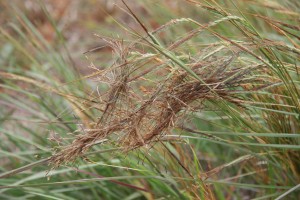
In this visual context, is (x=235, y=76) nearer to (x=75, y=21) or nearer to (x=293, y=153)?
(x=293, y=153)

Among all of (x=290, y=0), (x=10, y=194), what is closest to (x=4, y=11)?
(x=10, y=194)

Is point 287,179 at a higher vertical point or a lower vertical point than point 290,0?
lower

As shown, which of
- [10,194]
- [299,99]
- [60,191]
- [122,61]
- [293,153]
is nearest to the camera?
[122,61]

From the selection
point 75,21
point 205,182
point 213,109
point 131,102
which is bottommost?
point 205,182

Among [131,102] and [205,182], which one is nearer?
[131,102]

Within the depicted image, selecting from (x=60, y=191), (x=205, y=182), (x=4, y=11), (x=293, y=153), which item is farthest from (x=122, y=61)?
(x=4, y=11)

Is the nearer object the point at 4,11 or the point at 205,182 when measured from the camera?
the point at 205,182

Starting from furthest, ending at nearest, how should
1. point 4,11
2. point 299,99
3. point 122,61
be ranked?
point 4,11 → point 299,99 → point 122,61

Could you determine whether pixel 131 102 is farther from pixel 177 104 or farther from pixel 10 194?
pixel 10 194

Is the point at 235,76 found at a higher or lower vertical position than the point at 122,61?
lower
